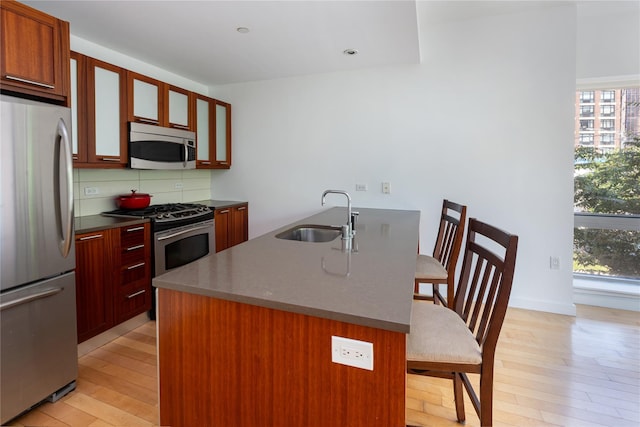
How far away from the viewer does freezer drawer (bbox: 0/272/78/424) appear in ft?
5.21

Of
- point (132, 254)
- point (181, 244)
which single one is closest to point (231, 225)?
point (181, 244)

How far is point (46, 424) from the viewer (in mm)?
1689

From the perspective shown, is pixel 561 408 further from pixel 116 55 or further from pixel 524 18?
pixel 116 55

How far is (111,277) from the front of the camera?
2408 mm

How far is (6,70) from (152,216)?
4.32 ft

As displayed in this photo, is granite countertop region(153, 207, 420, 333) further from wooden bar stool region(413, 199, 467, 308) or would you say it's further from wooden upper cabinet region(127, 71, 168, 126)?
wooden upper cabinet region(127, 71, 168, 126)

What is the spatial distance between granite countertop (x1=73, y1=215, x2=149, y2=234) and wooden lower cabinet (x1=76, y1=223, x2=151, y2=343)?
3cm

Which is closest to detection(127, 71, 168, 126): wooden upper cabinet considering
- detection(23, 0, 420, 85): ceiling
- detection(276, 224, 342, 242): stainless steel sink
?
detection(23, 0, 420, 85): ceiling

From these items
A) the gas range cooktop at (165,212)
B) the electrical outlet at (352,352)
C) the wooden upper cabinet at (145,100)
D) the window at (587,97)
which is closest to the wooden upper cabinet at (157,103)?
the wooden upper cabinet at (145,100)

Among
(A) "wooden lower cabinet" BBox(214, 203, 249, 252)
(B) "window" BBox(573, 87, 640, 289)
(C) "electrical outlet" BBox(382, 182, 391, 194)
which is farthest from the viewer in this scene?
(A) "wooden lower cabinet" BBox(214, 203, 249, 252)

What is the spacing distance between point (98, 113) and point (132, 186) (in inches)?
33.1

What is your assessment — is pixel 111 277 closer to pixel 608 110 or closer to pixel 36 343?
pixel 36 343

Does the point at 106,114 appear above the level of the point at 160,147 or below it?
above

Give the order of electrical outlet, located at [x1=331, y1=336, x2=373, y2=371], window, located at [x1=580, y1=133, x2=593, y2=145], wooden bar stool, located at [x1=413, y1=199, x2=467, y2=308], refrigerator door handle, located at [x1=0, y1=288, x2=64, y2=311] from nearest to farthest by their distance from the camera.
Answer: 1. electrical outlet, located at [x1=331, y1=336, x2=373, y2=371]
2. refrigerator door handle, located at [x1=0, y1=288, x2=64, y2=311]
3. wooden bar stool, located at [x1=413, y1=199, x2=467, y2=308]
4. window, located at [x1=580, y1=133, x2=593, y2=145]
